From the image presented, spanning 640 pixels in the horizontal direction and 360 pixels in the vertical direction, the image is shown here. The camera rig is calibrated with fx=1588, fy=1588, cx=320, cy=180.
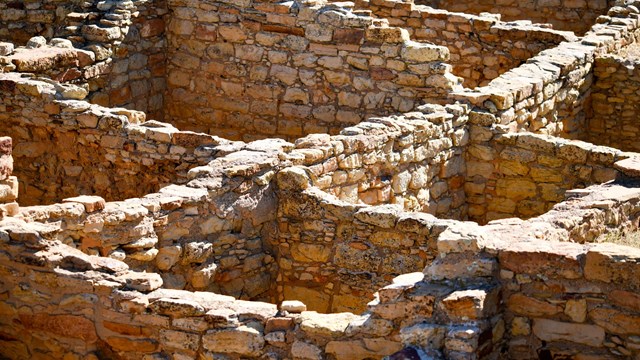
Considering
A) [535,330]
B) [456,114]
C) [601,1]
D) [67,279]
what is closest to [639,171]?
[456,114]

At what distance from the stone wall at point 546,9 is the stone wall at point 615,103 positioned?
2.85m

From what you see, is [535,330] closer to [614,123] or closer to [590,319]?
[590,319]

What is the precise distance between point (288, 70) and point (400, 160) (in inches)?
106

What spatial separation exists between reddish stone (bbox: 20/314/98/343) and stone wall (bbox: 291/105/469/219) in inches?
125

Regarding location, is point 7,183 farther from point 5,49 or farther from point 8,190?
point 5,49

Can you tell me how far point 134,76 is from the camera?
17828 mm

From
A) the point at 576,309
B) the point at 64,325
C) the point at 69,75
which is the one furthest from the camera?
the point at 69,75

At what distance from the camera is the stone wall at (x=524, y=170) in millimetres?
15469

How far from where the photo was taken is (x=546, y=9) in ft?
73.8

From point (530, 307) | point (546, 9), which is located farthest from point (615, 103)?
point (530, 307)

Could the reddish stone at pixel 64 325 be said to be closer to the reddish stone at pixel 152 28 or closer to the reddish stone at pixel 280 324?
the reddish stone at pixel 280 324

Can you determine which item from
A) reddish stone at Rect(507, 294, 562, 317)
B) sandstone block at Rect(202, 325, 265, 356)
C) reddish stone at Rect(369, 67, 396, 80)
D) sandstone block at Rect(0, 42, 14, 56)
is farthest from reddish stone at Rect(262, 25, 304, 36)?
reddish stone at Rect(507, 294, 562, 317)

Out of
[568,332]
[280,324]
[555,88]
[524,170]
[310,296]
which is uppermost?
[568,332]

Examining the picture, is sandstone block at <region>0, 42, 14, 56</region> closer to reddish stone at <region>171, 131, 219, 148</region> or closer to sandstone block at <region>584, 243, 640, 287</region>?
reddish stone at <region>171, 131, 219, 148</region>
